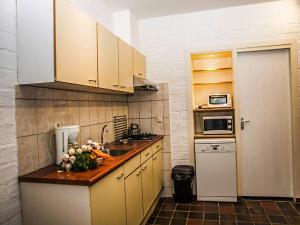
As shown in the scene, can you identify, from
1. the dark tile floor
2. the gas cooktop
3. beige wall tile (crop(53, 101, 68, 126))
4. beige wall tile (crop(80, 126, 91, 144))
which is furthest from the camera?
the gas cooktop

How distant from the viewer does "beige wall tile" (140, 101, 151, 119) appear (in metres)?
3.56

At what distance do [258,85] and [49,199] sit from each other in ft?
9.82

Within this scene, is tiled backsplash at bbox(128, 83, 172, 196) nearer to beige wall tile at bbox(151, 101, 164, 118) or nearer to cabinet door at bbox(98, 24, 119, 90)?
beige wall tile at bbox(151, 101, 164, 118)

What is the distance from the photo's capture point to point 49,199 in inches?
61.1

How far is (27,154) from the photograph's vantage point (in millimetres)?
1684

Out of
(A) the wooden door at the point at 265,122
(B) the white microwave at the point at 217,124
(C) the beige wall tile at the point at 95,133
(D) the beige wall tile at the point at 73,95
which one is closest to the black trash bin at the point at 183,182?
(B) the white microwave at the point at 217,124

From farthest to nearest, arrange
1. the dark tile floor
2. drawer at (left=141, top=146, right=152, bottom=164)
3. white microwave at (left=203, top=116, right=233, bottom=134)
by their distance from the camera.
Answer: white microwave at (left=203, top=116, right=233, bottom=134)
the dark tile floor
drawer at (left=141, top=146, right=152, bottom=164)

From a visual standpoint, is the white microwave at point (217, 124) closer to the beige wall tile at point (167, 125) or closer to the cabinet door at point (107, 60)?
the beige wall tile at point (167, 125)

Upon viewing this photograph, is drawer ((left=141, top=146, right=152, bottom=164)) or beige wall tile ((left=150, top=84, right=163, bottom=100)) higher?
beige wall tile ((left=150, top=84, right=163, bottom=100))

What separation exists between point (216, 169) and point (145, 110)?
1.36 metres

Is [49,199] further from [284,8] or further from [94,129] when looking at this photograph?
[284,8]

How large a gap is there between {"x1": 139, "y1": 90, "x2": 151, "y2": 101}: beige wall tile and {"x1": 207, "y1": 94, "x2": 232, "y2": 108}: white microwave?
920 mm

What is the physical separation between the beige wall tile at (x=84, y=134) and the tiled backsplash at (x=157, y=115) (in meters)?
1.21

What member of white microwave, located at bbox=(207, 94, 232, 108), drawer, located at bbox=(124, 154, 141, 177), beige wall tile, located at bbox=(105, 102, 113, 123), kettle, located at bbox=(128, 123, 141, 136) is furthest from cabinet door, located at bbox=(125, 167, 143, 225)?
white microwave, located at bbox=(207, 94, 232, 108)
